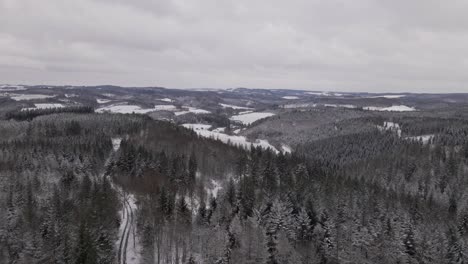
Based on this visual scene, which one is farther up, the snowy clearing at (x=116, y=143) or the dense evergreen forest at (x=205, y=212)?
the snowy clearing at (x=116, y=143)

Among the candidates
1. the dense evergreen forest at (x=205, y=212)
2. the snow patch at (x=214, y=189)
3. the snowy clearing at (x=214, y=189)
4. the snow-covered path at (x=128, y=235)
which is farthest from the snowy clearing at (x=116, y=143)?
the snow-covered path at (x=128, y=235)

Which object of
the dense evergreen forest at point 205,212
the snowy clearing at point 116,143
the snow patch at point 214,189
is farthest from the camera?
the snowy clearing at point 116,143

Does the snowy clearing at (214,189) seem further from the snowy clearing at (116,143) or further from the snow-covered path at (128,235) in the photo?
the snowy clearing at (116,143)

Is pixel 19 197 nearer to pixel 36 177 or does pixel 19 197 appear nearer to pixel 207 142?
pixel 36 177

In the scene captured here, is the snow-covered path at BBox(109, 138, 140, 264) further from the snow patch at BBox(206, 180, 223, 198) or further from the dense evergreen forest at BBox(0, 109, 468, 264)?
the snow patch at BBox(206, 180, 223, 198)

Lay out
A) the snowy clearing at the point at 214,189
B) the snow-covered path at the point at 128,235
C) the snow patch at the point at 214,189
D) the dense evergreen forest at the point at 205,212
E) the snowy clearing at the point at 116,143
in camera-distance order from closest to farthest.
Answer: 1. the dense evergreen forest at the point at 205,212
2. the snow-covered path at the point at 128,235
3. the snowy clearing at the point at 214,189
4. the snow patch at the point at 214,189
5. the snowy clearing at the point at 116,143

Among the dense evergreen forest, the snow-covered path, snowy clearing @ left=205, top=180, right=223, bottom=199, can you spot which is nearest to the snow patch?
snowy clearing @ left=205, top=180, right=223, bottom=199

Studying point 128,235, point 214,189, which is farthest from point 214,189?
point 128,235

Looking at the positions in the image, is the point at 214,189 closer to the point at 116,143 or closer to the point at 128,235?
the point at 128,235

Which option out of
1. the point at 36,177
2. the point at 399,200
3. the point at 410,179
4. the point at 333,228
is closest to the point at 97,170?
the point at 36,177
